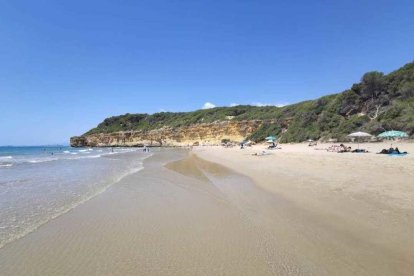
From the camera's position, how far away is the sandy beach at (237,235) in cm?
434

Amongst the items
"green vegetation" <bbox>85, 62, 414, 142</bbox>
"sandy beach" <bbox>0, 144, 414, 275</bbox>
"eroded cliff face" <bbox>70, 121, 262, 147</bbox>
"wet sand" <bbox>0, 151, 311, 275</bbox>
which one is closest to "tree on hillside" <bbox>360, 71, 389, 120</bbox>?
"green vegetation" <bbox>85, 62, 414, 142</bbox>

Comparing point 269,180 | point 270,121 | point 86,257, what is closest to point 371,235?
point 86,257

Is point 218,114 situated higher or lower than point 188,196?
higher

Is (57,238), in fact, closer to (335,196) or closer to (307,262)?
(307,262)

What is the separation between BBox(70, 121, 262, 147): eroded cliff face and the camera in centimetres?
8109

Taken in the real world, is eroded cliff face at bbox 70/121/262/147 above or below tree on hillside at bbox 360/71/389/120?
below

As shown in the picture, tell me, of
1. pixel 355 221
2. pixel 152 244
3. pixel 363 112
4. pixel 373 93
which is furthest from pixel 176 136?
pixel 152 244

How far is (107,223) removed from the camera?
700 cm

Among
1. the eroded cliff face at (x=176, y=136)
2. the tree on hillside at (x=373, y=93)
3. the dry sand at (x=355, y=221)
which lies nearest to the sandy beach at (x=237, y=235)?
the dry sand at (x=355, y=221)

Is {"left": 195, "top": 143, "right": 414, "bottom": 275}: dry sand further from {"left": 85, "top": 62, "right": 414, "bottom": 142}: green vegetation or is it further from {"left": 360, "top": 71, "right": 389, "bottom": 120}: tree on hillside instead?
{"left": 360, "top": 71, "right": 389, "bottom": 120}: tree on hillside

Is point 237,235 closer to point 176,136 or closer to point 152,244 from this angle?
point 152,244

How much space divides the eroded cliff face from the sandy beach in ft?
223

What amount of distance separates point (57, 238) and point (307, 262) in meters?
4.60

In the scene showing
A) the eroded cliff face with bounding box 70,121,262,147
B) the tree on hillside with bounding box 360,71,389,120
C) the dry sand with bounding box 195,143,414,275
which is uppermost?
the tree on hillside with bounding box 360,71,389,120
